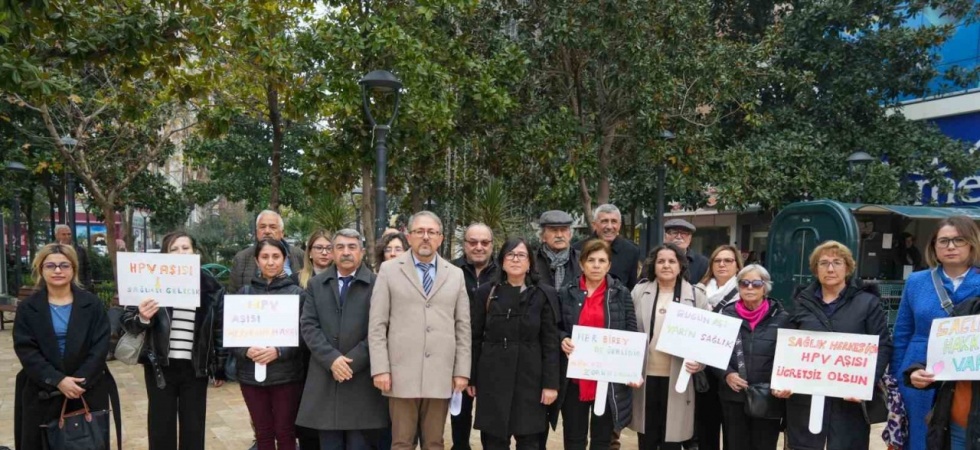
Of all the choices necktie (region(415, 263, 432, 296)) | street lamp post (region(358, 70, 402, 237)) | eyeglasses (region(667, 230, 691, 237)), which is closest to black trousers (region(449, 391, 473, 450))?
necktie (region(415, 263, 432, 296))

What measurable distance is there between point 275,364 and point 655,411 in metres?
2.53

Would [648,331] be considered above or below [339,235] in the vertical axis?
below

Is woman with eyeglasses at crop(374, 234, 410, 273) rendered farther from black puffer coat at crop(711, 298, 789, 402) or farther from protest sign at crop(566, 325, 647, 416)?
black puffer coat at crop(711, 298, 789, 402)

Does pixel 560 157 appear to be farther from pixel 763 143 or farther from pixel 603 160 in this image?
pixel 763 143

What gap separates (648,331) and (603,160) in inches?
296

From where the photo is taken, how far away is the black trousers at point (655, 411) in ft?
14.5

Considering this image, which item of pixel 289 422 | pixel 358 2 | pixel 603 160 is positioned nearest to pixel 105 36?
pixel 358 2

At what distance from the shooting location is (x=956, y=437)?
138 inches

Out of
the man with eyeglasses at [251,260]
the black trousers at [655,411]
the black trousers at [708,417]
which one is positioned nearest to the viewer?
the black trousers at [655,411]

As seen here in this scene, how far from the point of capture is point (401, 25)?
9.95m

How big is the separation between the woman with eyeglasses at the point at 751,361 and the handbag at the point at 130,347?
373 centimetres

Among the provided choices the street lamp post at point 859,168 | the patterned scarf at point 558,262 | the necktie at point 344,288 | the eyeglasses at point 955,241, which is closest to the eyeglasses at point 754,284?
the eyeglasses at point 955,241

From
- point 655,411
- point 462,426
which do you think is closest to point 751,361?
point 655,411

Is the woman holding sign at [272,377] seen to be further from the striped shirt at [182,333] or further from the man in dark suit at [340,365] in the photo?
the striped shirt at [182,333]
